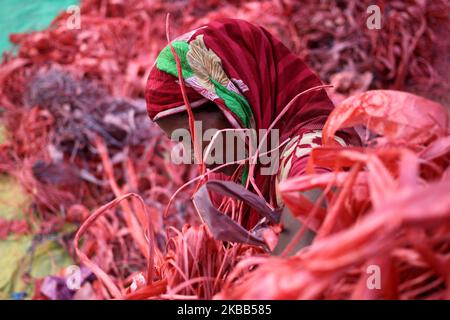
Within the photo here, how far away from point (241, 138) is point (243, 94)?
7cm

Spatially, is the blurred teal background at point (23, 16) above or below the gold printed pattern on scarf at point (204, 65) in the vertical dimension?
above

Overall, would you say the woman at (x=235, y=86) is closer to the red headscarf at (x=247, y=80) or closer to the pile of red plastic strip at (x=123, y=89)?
the red headscarf at (x=247, y=80)

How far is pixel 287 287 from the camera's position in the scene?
0.96ft

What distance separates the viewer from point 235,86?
0.75 metres

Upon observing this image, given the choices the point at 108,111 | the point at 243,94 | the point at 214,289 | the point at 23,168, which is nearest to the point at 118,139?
the point at 108,111

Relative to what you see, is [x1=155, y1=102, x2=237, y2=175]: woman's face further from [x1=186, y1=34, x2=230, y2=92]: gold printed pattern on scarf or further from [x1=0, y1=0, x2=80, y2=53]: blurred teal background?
[x1=0, y1=0, x2=80, y2=53]: blurred teal background

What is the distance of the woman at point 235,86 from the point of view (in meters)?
0.73

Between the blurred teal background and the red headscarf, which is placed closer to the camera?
the red headscarf

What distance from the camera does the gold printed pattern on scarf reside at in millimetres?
738

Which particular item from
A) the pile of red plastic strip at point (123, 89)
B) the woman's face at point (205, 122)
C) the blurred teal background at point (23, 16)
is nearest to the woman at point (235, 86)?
the woman's face at point (205, 122)

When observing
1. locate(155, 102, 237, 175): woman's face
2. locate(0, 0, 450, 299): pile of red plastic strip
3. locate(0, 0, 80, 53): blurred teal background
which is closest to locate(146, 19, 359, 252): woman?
locate(155, 102, 237, 175): woman's face

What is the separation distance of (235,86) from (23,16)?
181cm

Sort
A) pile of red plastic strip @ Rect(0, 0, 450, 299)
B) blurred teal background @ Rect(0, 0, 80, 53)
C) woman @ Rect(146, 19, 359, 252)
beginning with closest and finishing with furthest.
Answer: woman @ Rect(146, 19, 359, 252)
pile of red plastic strip @ Rect(0, 0, 450, 299)
blurred teal background @ Rect(0, 0, 80, 53)
